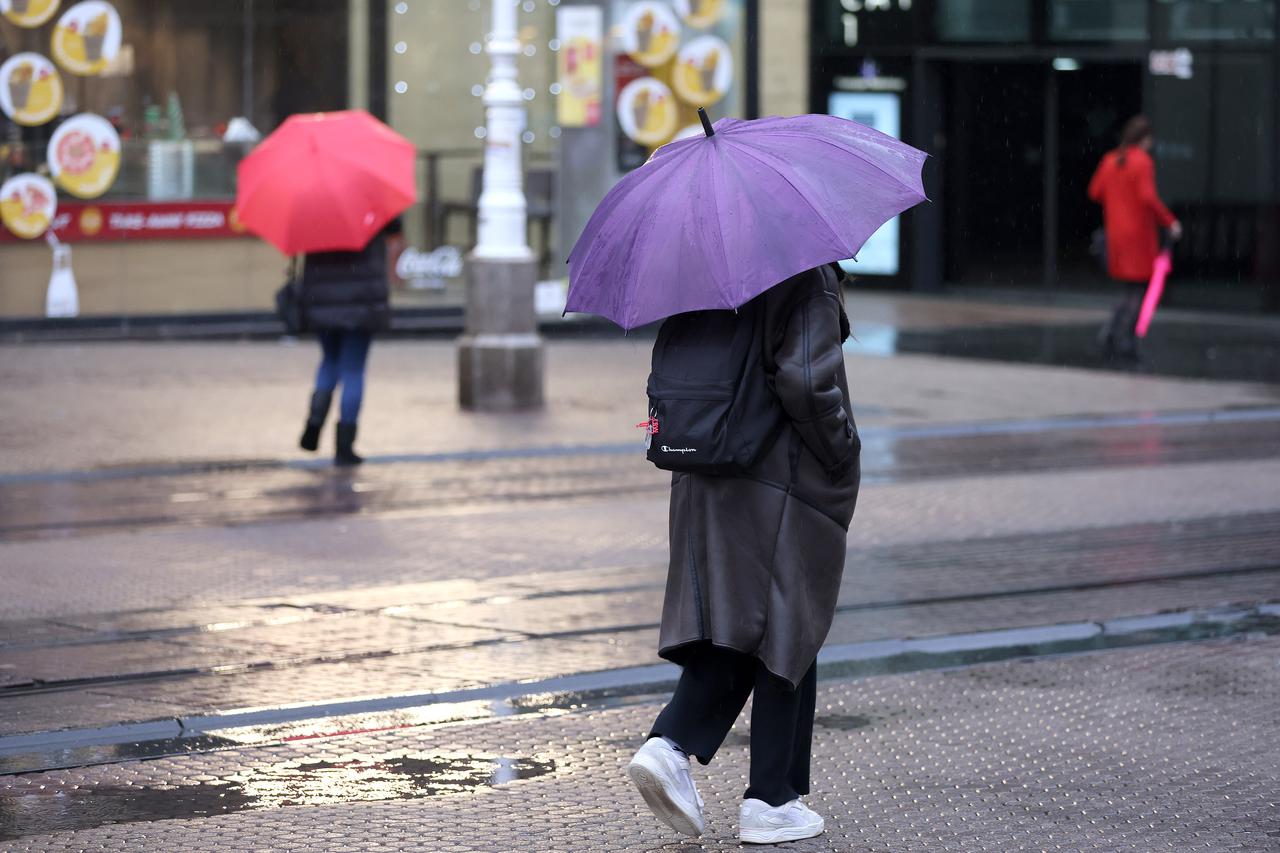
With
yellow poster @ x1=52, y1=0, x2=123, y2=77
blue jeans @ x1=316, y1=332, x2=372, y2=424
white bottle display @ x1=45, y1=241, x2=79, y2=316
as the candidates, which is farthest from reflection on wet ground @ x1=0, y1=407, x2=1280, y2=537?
yellow poster @ x1=52, y1=0, x2=123, y2=77

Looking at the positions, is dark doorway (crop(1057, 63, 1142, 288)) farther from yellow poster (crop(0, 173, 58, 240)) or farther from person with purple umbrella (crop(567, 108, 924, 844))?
person with purple umbrella (crop(567, 108, 924, 844))

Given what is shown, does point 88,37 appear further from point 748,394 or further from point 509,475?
point 748,394

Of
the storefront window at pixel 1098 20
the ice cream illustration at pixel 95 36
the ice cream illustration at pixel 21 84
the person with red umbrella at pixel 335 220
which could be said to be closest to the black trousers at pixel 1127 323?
the storefront window at pixel 1098 20

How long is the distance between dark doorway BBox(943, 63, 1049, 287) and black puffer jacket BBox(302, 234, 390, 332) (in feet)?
47.1

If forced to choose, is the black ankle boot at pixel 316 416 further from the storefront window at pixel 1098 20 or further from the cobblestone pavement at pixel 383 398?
the storefront window at pixel 1098 20

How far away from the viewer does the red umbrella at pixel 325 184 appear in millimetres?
10844

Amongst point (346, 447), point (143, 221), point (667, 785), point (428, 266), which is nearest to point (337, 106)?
point (428, 266)

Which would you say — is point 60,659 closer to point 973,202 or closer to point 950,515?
Result: point 950,515

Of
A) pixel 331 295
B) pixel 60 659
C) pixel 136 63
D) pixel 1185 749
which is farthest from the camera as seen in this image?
pixel 136 63

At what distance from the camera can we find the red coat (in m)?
17.5

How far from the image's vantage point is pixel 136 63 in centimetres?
1883

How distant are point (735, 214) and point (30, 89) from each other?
1492 centimetres

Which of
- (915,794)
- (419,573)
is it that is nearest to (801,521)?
(915,794)

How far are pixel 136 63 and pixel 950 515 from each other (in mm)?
11263
